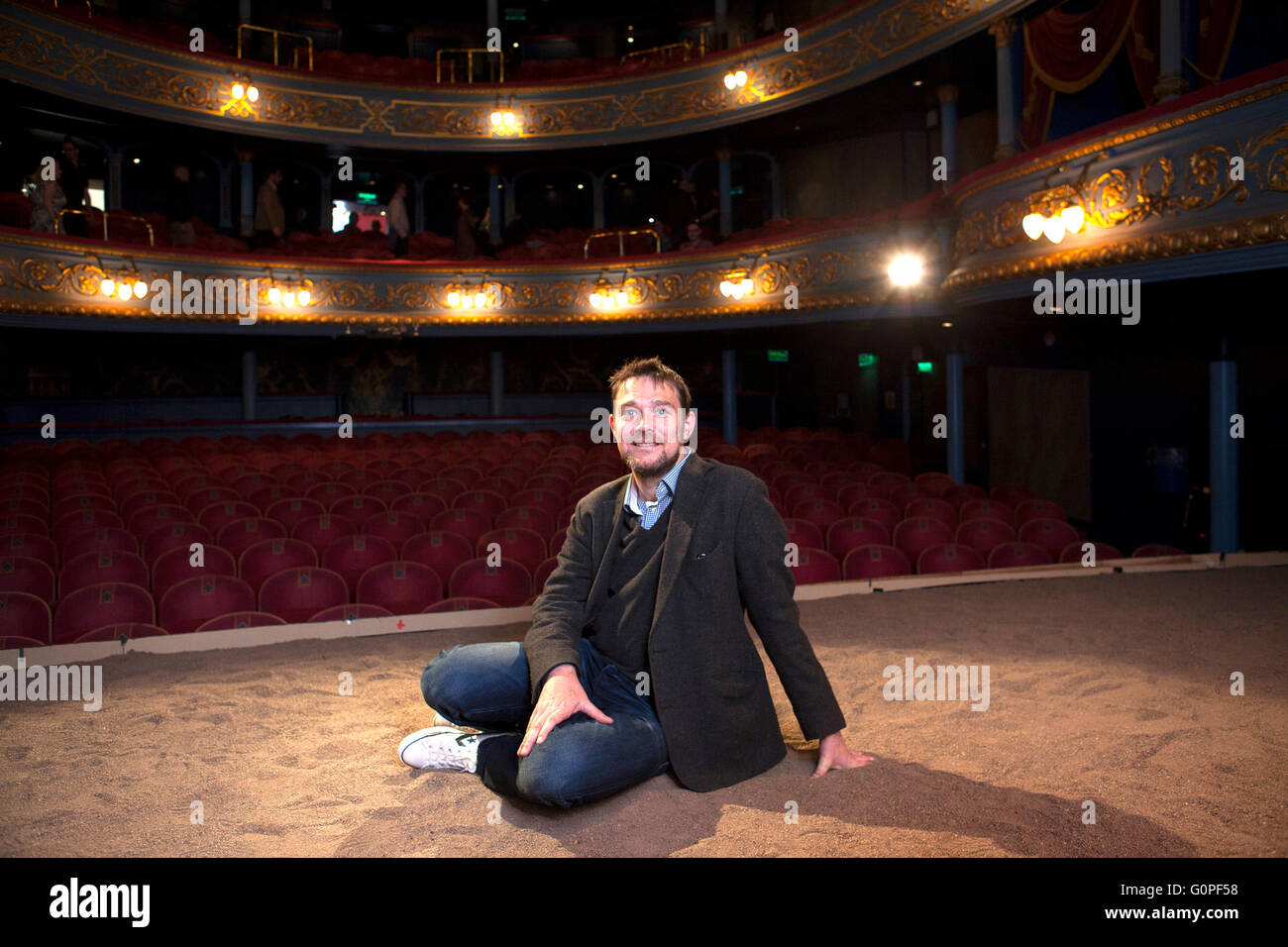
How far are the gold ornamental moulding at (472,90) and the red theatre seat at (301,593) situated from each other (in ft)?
31.0

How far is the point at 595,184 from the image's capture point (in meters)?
20.5

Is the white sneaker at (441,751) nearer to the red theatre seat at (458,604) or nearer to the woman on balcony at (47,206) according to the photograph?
the red theatre seat at (458,604)

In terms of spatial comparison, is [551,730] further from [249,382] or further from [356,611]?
[249,382]

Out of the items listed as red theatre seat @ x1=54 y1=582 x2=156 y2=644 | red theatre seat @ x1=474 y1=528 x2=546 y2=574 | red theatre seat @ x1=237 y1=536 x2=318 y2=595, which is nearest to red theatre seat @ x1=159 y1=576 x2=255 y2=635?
red theatre seat @ x1=54 y1=582 x2=156 y2=644

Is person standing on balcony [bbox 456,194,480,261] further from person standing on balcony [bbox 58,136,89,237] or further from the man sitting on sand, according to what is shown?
the man sitting on sand

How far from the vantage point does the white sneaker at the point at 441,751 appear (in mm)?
2525

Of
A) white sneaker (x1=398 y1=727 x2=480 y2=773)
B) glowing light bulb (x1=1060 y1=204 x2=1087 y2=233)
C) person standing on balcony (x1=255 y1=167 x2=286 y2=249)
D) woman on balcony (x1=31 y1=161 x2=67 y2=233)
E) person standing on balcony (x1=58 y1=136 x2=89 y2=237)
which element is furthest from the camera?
person standing on balcony (x1=255 y1=167 x2=286 y2=249)

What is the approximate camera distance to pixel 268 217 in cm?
1686

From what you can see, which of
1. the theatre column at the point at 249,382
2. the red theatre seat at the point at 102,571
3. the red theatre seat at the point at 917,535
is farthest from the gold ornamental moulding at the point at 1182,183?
the theatre column at the point at 249,382

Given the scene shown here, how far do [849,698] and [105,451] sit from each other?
38.7ft

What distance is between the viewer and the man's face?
2375 mm

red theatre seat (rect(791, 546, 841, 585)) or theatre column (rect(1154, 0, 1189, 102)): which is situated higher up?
theatre column (rect(1154, 0, 1189, 102))

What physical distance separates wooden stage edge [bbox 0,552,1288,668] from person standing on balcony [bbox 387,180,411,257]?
14249mm
